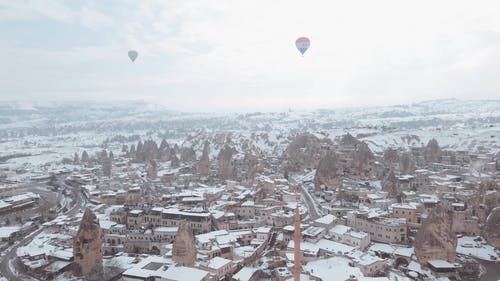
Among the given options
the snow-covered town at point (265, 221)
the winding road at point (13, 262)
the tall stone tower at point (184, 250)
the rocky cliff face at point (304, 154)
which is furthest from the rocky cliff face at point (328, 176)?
the winding road at point (13, 262)

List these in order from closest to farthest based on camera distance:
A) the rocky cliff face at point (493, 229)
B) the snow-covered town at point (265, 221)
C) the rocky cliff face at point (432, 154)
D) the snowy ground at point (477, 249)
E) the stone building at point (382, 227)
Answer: the snow-covered town at point (265, 221), the snowy ground at point (477, 249), the rocky cliff face at point (493, 229), the stone building at point (382, 227), the rocky cliff face at point (432, 154)

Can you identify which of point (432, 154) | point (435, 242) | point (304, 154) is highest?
point (304, 154)

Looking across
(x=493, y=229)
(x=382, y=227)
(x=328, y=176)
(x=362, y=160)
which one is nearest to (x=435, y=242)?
(x=382, y=227)

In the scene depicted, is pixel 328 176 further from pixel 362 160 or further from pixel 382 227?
pixel 382 227

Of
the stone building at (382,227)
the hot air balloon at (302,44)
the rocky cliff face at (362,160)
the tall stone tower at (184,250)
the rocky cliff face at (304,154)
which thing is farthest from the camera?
the rocky cliff face at (304,154)

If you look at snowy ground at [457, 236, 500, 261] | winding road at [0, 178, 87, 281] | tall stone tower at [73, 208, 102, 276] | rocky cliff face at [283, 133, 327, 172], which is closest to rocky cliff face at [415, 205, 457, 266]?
snowy ground at [457, 236, 500, 261]

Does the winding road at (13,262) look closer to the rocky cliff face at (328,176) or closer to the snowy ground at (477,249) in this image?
the rocky cliff face at (328,176)

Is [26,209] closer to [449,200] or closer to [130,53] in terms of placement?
[130,53]
